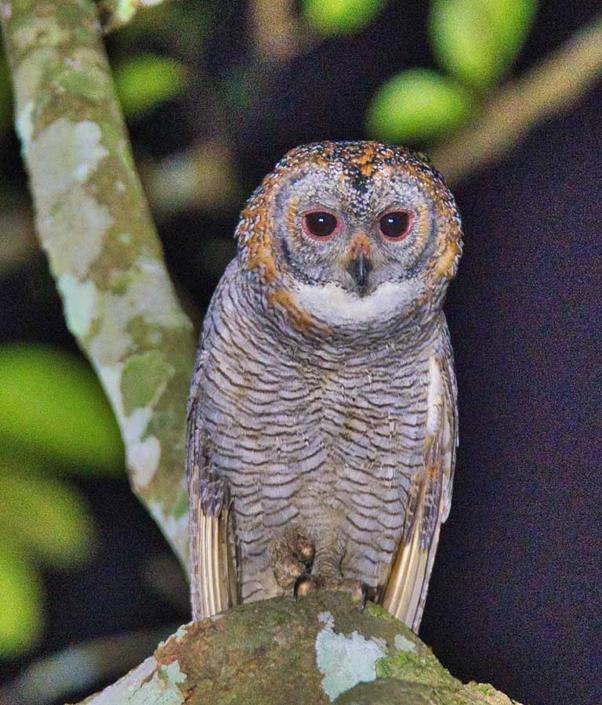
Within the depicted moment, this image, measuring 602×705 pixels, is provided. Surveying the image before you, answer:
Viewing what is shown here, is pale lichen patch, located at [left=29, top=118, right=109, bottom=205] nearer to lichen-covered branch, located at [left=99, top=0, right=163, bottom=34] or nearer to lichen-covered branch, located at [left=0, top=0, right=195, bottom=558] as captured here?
lichen-covered branch, located at [left=0, top=0, right=195, bottom=558]

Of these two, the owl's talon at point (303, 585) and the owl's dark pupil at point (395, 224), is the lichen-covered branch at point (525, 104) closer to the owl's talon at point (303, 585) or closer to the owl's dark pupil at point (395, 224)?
the owl's dark pupil at point (395, 224)

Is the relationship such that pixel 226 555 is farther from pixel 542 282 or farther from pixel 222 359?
pixel 542 282

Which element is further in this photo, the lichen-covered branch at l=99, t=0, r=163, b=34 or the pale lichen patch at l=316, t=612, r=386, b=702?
the lichen-covered branch at l=99, t=0, r=163, b=34

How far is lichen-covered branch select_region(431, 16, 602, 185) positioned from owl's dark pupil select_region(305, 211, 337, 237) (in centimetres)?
43

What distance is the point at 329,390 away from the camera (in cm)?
135

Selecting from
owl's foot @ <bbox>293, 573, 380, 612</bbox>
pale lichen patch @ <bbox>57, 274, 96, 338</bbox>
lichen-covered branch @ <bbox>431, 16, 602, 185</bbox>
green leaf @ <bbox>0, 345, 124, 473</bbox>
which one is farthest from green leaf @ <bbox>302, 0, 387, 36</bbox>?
owl's foot @ <bbox>293, 573, 380, 612</bbox>

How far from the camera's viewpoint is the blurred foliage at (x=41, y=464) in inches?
66.9

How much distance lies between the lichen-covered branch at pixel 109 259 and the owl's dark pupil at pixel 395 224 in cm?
46

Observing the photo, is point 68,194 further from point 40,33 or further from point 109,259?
point 40,33

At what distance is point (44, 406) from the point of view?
1.74 m

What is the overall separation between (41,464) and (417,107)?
98 cm

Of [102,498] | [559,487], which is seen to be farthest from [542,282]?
[102,498]

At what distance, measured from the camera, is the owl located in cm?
126

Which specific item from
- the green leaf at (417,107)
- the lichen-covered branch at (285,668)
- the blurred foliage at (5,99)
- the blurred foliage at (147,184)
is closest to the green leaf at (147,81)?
the blurred foliage at (147,184)
